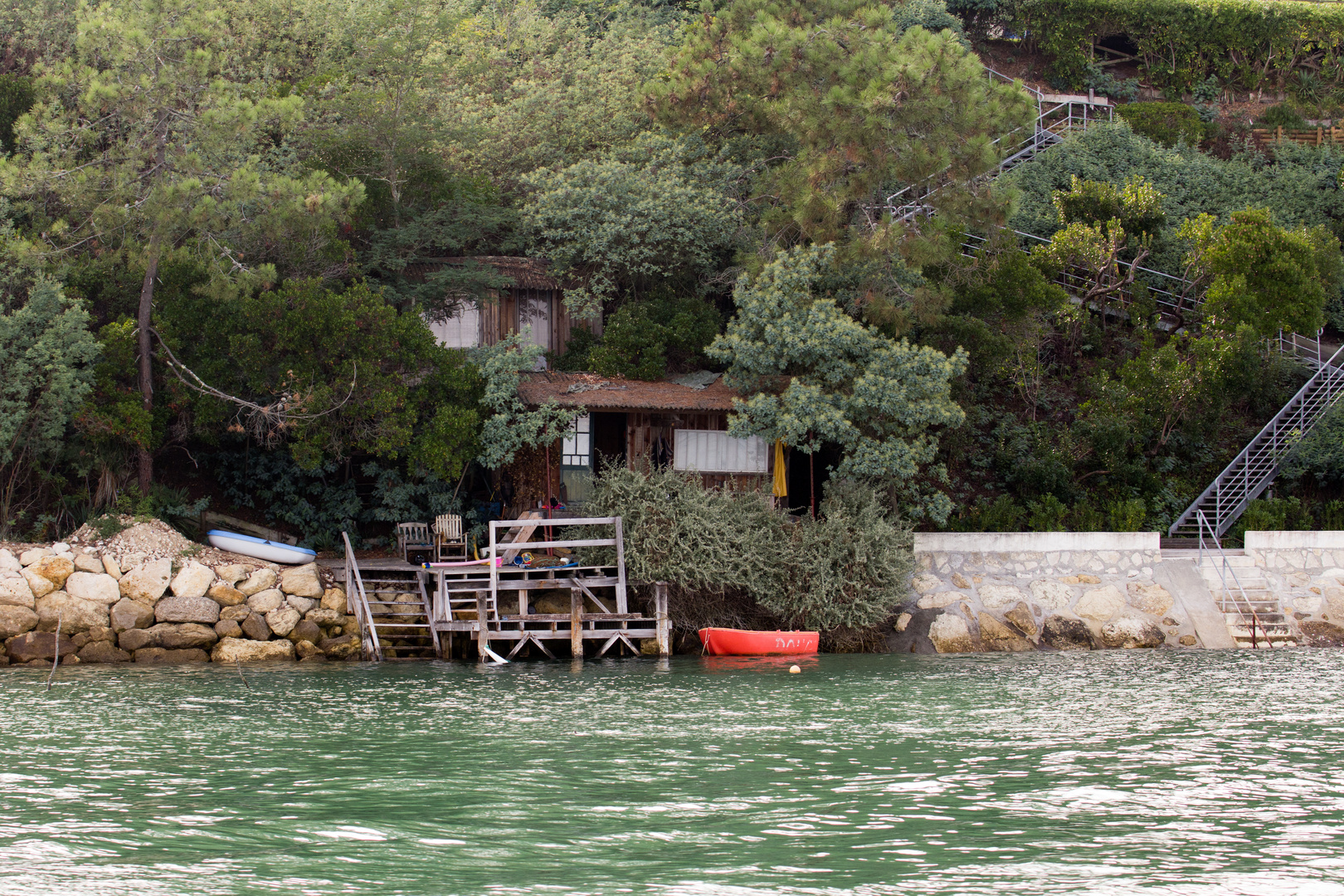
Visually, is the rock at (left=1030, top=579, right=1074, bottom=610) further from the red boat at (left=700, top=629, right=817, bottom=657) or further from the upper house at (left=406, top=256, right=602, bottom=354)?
the upper house at (left=406, top=256, right=602, bottom=354)

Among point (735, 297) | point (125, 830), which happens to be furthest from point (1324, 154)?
point (125, 830)

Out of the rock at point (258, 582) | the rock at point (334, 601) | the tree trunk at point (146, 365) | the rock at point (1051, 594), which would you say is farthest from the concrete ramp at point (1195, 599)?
Result: the tree trunk at point (146, 365)

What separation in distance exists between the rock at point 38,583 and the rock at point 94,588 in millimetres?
269

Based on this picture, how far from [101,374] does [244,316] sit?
2812 mm

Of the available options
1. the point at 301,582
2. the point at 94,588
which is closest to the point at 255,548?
the point at 301,582

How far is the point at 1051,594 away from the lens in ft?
79.2

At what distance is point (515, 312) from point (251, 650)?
1052 centimetres

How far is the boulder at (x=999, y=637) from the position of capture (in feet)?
77.7

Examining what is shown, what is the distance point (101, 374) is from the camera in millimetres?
23422

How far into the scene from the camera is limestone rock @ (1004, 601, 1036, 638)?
23812mm

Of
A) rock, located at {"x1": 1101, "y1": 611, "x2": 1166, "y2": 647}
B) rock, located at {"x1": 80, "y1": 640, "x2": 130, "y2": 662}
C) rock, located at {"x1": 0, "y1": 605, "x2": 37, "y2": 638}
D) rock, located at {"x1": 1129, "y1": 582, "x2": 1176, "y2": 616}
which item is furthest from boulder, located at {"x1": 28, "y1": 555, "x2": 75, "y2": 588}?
rock, located at {"x1": 1129, "y1": 582, "x2": 1176, "y2": 616}

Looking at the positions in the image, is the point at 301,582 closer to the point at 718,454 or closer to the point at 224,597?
the point at 224,597

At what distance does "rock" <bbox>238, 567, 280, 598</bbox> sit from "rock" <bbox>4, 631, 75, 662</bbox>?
3084 millimetres

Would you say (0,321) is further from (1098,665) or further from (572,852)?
(1098,665)
